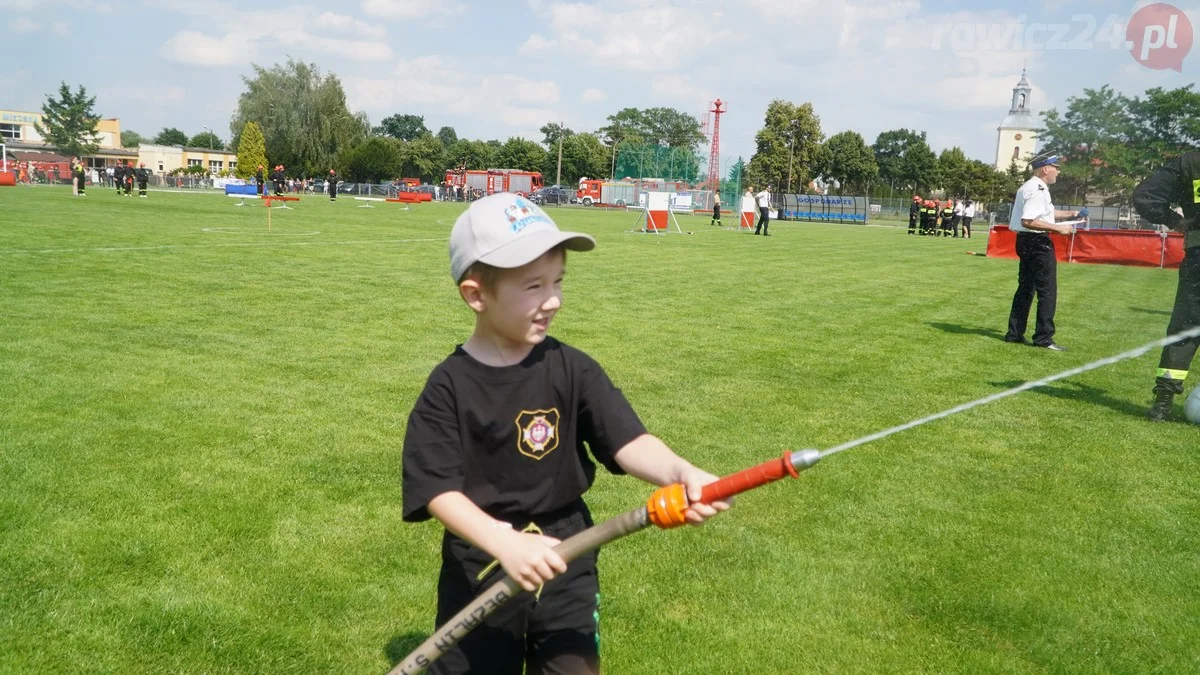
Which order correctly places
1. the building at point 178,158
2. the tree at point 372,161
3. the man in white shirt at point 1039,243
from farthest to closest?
the building at point 178,158 → the tree at point 372,161 → the man in white shirt at point 1039,243

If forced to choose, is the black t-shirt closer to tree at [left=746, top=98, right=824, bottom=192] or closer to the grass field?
the grass field

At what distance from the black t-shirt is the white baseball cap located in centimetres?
34

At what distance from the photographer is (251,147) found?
8306 cm

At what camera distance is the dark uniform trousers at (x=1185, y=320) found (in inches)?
307

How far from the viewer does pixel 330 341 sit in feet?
33.0

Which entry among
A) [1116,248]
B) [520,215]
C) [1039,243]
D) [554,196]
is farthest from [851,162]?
[520,215]

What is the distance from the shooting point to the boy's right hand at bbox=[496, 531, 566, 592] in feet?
7.95

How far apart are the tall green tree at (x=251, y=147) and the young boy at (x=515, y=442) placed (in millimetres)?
87137

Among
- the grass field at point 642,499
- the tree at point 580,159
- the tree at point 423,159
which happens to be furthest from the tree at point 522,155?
the grass field at point 642,499

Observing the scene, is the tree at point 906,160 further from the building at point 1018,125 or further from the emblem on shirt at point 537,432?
the emblem on shirt at point 537,432

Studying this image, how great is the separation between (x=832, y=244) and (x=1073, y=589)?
100 feet

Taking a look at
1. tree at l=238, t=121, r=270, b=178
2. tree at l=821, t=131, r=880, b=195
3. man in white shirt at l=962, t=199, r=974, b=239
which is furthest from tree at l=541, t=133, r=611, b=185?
man in white shirt at l=962, t=199, r=974, b=239

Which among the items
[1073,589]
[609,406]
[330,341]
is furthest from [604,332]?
[609,406]

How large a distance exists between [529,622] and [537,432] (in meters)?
0.60
